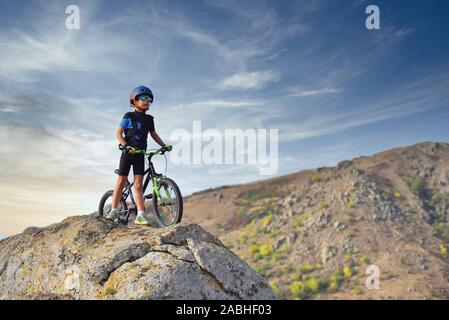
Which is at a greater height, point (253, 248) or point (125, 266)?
point (125, 266)

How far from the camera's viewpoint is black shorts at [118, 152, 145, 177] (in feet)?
29.8

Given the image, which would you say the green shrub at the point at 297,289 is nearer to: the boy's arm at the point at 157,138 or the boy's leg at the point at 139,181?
the boy's arm at the point at 157,138

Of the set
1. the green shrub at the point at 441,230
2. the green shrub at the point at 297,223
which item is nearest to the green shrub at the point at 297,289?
the green shrub at the point at 297,223

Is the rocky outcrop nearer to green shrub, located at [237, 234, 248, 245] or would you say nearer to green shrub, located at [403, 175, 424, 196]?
green shrub, located at [237, 234, 248, 245]

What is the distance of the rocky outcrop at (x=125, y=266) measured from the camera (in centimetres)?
608

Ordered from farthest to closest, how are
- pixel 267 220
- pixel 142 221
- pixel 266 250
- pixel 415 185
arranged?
pixel 415 185 < pixel 267 220 < pixel 266 250 < pixel 142 221

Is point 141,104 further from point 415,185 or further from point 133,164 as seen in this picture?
point 415,185

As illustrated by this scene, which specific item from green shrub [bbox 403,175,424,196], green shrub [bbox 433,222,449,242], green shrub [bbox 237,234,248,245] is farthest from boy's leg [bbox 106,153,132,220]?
green shrub [bbox 403,175,424,196]

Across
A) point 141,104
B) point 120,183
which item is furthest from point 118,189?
point 141,104

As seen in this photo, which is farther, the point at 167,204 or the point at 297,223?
the point at 297,223

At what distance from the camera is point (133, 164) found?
9188 millimetres

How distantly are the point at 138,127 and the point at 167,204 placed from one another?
5.59 ft

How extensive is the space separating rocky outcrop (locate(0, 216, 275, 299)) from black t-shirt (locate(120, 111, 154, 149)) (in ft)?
5.97
